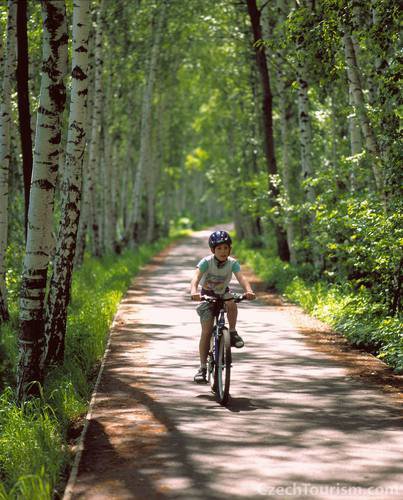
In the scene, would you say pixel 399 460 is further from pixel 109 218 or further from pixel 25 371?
pixel 109 218

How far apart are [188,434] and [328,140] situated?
62.1 feet

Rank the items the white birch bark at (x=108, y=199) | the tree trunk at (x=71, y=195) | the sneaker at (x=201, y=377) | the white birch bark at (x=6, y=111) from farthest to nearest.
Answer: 1. the white birch bark at (x=108, y=199)
2. the white birch bark at (x=6, y=111)
3. the tree trunk at (x=71, y=195)
4. the sneaker at (x=201, y=377)

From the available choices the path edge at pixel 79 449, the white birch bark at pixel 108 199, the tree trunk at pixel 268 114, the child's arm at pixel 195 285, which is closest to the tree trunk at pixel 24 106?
the path edge at pixel 79 449

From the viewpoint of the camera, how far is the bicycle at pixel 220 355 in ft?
27.9

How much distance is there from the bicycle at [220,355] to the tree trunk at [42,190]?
6.23ft

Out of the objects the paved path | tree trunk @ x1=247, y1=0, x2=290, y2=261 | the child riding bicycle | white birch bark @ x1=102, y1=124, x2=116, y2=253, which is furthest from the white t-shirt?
white birch bark @ x1=102, y1=124, x2=116, y2=253

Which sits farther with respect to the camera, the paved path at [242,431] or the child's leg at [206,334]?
the child's leg at [206,334]

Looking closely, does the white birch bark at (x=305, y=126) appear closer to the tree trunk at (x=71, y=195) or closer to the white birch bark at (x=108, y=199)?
the tree trunk at (x=71, y=195)

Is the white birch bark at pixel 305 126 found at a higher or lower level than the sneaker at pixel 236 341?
higher

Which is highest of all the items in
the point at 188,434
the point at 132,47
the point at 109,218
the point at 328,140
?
the point at 132,47

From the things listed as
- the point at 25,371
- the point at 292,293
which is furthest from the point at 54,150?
the point at 292,293

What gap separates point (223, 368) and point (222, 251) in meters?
1.34

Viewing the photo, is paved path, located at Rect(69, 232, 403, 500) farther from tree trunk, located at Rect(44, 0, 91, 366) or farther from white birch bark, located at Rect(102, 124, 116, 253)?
white birch bark, located at Rect(102, 124, 116, 253)

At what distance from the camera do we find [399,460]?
652 centimetres
